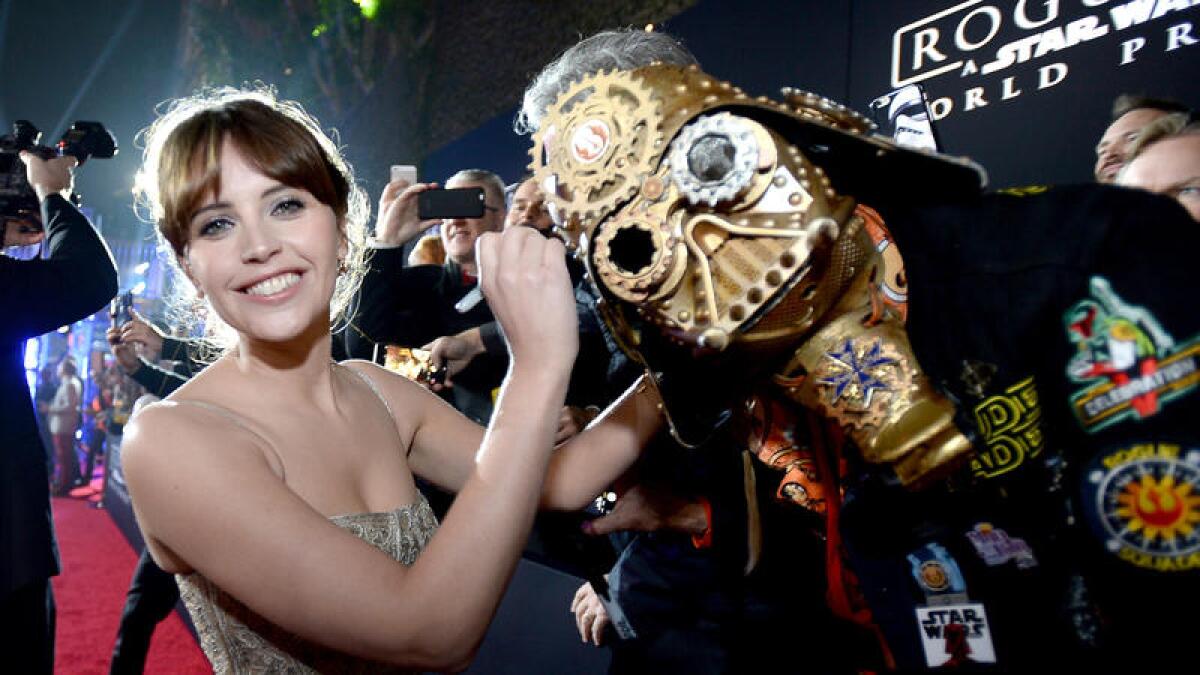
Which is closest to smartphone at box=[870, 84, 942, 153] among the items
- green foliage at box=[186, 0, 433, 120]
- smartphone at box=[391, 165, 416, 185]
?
smartphone at box=[391, 165, 416, 185]

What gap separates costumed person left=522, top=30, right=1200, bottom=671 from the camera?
71 cm

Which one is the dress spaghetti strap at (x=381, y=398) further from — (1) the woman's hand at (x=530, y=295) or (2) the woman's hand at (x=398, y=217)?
(2) the woman's hand at (x=398, y=217)

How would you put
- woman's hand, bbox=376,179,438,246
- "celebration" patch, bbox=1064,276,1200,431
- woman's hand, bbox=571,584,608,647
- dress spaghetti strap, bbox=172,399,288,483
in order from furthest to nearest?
1. woman's hand, bbox=376,179,438,246
2. woman's hand, bbox=571,584,608,647
3. dress spaghetti strap, bbox=172,399,288,483
4. "celebration" patch, bbox=1064,276,1200,431

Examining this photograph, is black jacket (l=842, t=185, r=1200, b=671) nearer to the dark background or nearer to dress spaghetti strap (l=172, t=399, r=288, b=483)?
dress spaghetti strap (l=172, t=399, r=288, b=483)

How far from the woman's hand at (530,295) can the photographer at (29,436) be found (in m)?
1.61

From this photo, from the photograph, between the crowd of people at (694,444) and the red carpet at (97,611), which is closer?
the crowd of people at (694,444)

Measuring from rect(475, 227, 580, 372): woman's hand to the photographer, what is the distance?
5.28 feet

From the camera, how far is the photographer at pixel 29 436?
6.29 ft

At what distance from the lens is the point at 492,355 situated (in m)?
2.54

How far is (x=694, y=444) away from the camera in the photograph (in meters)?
0.99

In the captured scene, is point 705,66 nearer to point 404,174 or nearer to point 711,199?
point 404,174

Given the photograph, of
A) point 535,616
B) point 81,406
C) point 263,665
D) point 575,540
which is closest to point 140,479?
point 263,665

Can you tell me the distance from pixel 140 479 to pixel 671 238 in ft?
2.55

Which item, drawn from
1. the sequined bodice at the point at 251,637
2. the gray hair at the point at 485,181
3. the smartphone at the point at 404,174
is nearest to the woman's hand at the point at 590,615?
the sequined bodice at the point at 251,637
